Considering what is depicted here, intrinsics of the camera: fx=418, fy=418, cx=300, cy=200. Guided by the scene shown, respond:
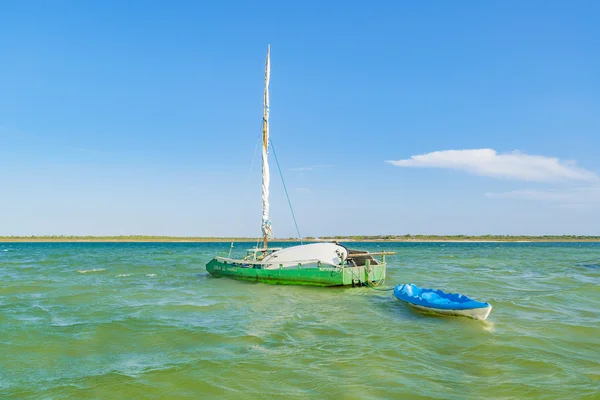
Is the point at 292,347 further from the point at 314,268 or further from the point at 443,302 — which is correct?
the point at 314,268

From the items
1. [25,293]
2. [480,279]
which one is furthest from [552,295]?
[25,293]

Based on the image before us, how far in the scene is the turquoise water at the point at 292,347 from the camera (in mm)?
9469

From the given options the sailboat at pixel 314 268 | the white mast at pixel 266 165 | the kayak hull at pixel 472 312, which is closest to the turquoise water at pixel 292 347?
the kayak hull at pixel 472 312

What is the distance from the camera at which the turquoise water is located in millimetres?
9469

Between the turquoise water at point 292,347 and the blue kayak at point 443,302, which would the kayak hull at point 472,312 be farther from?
the turquoise water at point 292,347

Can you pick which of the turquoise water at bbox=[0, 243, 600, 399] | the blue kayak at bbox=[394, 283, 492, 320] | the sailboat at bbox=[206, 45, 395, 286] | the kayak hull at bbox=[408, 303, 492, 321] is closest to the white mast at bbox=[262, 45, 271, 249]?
the sailboat at bbox=[206, 45, 395, 286]

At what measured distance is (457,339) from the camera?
44.1ft

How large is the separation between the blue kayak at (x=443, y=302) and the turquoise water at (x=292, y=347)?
1.25 feet

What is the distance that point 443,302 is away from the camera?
56.0ft

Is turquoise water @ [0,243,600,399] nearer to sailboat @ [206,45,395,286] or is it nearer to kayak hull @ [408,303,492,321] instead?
kayak hull @ [408,303,492,321]

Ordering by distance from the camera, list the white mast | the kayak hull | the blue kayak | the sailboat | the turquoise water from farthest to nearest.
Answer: the white mast < the sailboat < the blue kayak < the kayak hull < the turquoise water

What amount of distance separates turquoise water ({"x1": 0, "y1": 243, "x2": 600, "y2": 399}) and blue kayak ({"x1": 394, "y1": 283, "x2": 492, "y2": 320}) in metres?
0.38

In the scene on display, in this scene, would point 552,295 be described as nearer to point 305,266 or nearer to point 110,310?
point 305,266

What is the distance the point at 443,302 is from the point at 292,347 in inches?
296
